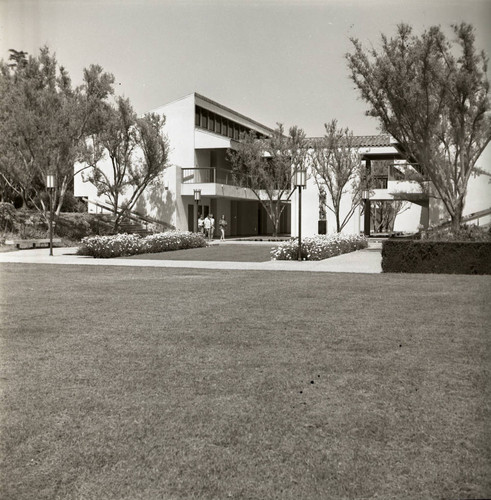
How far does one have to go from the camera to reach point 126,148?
32688 mm

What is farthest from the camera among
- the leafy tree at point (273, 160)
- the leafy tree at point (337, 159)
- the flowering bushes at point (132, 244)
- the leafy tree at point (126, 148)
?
the leafy tree at point (273, 160)

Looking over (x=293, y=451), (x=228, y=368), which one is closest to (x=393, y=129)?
(x=228, y=368)

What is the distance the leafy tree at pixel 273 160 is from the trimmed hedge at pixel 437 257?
2107 cm

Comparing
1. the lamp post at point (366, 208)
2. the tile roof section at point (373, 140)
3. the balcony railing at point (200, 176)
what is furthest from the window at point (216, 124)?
the lamp post at point (366, 208)

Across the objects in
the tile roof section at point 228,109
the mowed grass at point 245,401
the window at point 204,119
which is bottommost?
the mowed grass at point 245,401

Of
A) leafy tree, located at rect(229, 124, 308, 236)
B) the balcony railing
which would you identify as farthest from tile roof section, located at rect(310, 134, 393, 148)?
the balcony railing

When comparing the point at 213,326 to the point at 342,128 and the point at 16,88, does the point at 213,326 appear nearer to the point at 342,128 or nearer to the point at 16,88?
the point at 16,88

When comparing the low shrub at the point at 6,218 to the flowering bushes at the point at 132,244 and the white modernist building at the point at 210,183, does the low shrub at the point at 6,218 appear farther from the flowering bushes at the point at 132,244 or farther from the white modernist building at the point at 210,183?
the white modernist building at the point at 210,183

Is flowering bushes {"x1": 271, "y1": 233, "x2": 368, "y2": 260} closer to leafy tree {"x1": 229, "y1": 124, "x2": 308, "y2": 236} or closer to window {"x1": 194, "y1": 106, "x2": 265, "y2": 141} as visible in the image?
leafy tree {"x1": 229, "y1": 124, "x2": 308, "y2": 236}

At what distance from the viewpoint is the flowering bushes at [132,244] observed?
71.1 ft

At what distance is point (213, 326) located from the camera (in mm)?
7961

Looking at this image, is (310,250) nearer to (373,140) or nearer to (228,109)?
(373,140)

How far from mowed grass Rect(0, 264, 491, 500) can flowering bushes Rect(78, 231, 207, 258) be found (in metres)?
12.0

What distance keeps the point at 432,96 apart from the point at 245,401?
59.6ft
